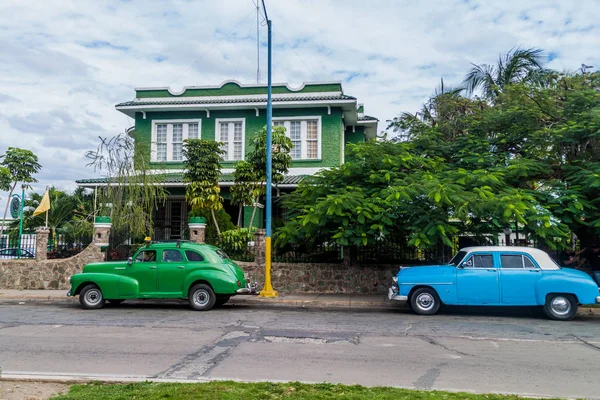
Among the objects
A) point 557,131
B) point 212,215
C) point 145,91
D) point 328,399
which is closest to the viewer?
point 328,399

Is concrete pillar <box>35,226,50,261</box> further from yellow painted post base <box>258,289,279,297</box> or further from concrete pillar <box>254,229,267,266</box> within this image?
yellow painted post base <box>258,289,279,297</box>

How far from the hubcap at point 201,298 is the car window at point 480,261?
6.67 metres

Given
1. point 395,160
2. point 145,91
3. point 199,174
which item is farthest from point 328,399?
point 145,91

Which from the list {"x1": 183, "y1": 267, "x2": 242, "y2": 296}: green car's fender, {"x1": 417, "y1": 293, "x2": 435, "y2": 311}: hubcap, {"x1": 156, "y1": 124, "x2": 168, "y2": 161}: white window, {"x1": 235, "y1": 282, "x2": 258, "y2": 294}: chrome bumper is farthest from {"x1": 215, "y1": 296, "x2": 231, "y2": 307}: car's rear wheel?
{"x1": 156, "y1": 124, "x2": 168, "y2": 161}: white window

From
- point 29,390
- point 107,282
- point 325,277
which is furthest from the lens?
point 325,277

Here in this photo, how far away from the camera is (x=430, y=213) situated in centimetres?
1412

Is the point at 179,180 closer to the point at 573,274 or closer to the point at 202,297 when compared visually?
the point at 202,297

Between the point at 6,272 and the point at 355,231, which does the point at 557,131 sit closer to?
the point at 355,231

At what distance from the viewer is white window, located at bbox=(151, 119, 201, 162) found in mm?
23987

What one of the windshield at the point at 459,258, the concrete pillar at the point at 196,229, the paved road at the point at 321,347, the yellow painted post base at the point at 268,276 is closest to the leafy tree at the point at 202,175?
the concrete pillar at the point at 196,229

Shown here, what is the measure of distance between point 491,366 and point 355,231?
7510mm

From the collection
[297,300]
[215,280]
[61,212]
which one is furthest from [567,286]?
[61,212]

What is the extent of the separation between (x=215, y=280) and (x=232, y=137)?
11.7m

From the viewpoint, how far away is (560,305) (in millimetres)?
12109
